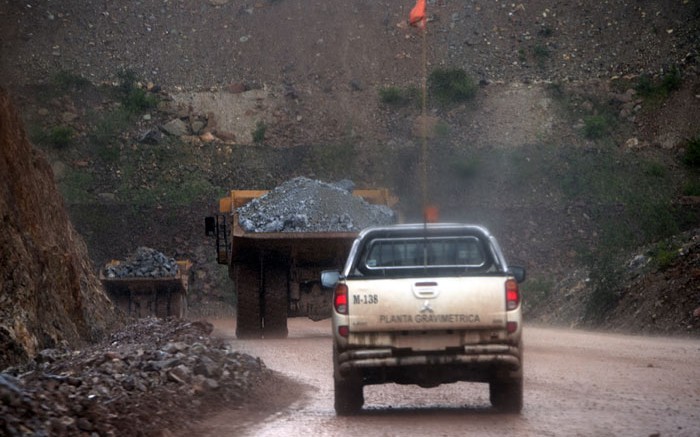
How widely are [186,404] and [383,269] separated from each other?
2.24 meters

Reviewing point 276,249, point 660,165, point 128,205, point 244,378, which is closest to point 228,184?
point 128,205

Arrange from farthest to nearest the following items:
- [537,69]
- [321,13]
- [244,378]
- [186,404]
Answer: [321,13] < [537,69] < [244,378] < [186,404]

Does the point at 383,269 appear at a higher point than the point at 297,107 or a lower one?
lower

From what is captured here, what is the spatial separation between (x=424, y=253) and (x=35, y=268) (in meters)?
7.88

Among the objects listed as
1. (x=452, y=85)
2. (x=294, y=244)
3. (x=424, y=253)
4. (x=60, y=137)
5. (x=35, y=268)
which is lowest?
(x=35, y=268)

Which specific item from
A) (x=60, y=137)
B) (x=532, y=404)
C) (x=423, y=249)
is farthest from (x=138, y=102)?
(x=532, y=404)

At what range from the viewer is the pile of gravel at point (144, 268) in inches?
1198

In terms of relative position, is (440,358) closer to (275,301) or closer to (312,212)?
(312,212)

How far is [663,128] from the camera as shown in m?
61.8

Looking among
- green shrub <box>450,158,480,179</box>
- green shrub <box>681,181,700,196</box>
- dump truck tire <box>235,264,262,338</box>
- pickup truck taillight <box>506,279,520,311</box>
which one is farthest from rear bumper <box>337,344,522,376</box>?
green shrub <box>450,158,480,179</box>

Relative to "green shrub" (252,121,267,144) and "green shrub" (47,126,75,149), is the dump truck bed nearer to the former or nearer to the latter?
"green shrub" (47,126,75,149)

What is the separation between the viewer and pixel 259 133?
203 feet

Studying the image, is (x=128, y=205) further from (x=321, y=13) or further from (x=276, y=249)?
(x=276, y=249)

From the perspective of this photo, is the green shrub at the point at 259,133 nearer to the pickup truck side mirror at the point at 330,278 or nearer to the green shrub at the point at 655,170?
the green shrub at the point at 655,170
